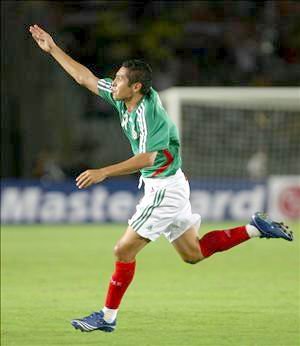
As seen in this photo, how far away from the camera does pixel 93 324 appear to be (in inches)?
293

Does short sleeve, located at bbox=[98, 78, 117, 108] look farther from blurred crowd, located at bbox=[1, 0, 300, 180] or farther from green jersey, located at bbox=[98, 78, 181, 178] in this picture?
blurred crowd, located at bbox=[1, 0, 300, 180]

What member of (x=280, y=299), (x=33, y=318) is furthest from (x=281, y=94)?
(x=33, y=318)

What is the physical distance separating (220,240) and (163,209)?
0.71m

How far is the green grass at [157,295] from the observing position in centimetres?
779

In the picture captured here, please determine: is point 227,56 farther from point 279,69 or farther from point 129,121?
point 129,121

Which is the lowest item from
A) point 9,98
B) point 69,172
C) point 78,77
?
point 69,172

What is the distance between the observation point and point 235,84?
22938 millimetres

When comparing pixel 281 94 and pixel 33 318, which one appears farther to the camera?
pixel 281 94

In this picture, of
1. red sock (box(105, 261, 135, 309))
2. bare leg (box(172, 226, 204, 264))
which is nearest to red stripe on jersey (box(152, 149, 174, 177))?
bare leg (box(172, 226, 204, 264))

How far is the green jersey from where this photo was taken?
7320 mm

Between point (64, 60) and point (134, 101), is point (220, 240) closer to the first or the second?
point (134, 101)

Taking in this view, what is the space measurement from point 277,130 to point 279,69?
4.05 m

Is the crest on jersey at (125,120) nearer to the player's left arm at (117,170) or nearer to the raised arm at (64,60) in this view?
the player's left arm at (117,170)

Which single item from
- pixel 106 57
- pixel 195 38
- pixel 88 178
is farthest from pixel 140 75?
pixel 195 38
